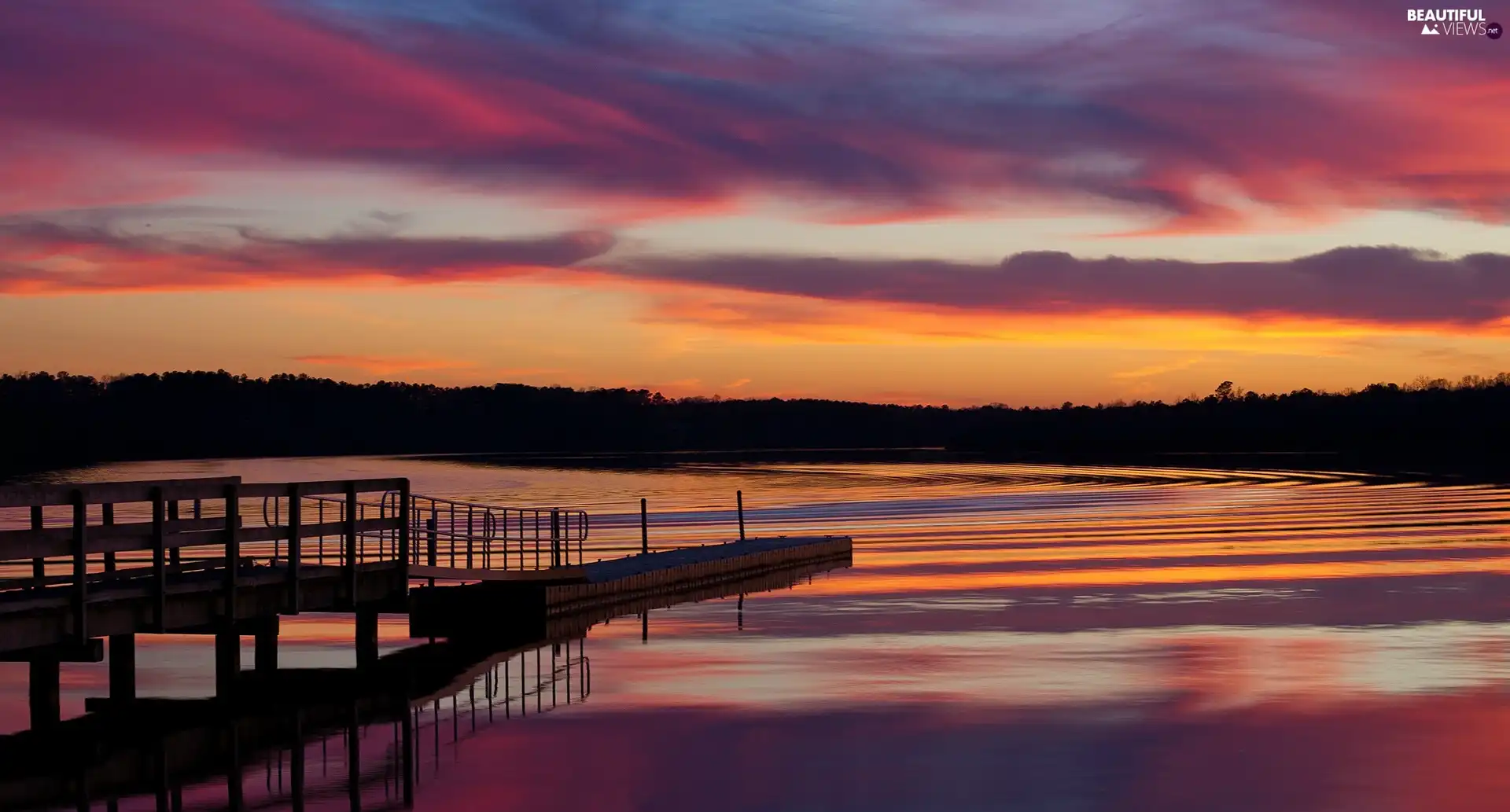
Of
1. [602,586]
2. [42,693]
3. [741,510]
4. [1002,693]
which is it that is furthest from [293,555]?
[741,510]

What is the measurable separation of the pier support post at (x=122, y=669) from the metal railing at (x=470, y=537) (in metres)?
2.16

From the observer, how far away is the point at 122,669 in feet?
64.7

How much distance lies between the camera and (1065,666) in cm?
2158

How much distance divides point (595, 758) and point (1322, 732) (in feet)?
22.7

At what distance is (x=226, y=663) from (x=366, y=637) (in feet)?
8.95

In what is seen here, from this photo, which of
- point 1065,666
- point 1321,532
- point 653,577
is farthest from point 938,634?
point 1321,532

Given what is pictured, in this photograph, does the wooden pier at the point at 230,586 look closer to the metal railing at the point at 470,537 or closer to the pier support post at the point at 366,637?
the pier support post at the point at 366,637

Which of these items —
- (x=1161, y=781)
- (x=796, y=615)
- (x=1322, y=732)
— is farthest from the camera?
(x=796, y=615)

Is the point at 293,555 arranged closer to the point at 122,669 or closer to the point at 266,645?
the point at 266,645

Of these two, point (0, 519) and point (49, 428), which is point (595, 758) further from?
point (49, 428)

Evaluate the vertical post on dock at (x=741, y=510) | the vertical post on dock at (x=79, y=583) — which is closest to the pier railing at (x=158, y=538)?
the vertical post on dock at (x=79, y=583)

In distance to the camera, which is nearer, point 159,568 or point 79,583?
point 79,583

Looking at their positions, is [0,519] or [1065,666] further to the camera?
[0,519]

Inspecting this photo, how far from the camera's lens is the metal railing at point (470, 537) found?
27.7m
